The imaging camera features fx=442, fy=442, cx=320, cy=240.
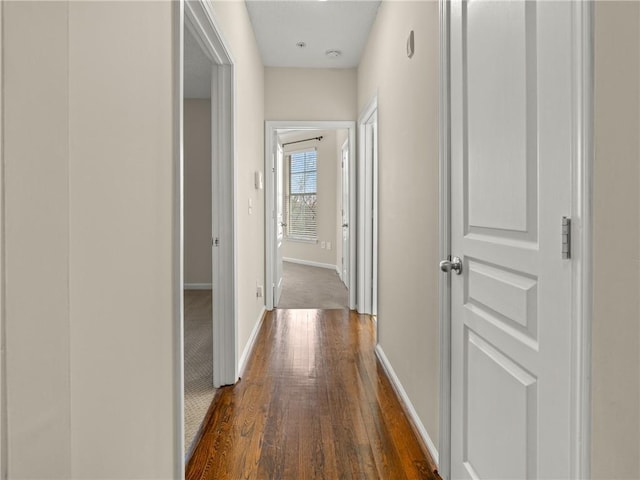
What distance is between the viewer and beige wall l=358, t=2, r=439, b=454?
194 cm

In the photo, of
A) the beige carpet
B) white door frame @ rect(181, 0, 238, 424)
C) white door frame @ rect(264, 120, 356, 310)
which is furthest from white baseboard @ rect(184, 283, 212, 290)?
white door frame @ rect(181, 0, 238, 424)

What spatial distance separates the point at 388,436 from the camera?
207 cm

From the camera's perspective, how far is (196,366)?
3.08 meters

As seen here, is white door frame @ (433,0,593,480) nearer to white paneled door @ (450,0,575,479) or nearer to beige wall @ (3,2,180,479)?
white paneled door @ (450,0,575,479)

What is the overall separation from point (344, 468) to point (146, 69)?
1638 millimetres

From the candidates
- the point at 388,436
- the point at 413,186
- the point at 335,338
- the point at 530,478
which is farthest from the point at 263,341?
the point at 530,478

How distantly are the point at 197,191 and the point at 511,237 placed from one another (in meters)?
5.76

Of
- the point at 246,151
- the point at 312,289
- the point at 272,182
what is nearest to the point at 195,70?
the point at 272,182

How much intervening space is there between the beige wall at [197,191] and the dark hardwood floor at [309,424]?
339cm

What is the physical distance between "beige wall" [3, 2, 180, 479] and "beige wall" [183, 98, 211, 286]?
5.12m

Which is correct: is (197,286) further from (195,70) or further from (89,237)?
(89,237)

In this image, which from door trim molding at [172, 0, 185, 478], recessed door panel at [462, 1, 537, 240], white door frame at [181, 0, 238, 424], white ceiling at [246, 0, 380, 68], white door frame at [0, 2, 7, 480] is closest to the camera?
white door frame at [0, 2, 7, 480]

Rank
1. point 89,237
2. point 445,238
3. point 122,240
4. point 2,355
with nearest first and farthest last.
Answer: point 2,355 < point 89,237 < point 122,240 < point 445,238

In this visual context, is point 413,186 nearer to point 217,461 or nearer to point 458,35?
point 458,35
